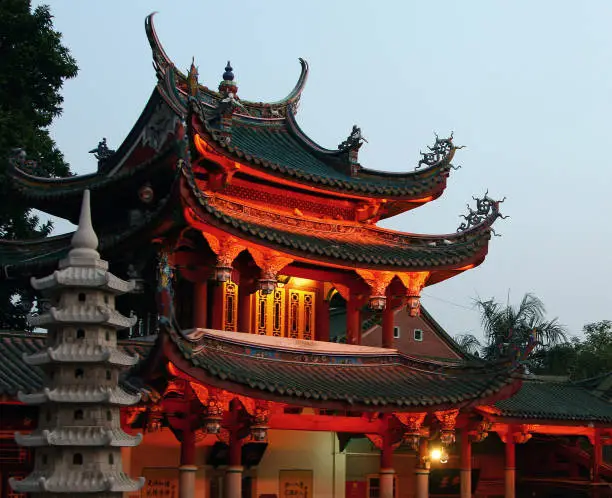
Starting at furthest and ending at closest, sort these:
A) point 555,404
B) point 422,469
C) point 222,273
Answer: point 555,404 < point 422,469 < point 222,273

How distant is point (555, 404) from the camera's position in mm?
25531

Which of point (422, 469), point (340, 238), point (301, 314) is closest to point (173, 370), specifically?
point (301, 314)

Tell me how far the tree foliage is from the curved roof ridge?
683 centimetres

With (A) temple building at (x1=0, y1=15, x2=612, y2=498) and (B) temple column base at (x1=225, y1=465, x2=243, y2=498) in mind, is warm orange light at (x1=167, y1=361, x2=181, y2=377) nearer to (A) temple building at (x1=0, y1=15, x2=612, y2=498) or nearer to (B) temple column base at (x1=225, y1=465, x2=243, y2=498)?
(A) temple building at (x1=0, y1=15, x2=612, y2=498)

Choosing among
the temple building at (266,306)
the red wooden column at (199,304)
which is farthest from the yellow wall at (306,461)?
the red wooden column at (199,304)

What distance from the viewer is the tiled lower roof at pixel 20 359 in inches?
632

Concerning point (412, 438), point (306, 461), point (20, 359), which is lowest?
point (306, 461)

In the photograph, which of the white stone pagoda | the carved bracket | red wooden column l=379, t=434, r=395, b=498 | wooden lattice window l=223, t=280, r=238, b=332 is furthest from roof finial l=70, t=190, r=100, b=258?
red wooden column l=379, t=434, r=395, b=498

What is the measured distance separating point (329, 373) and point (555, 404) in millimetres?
7532

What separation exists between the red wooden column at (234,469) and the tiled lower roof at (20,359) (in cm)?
231

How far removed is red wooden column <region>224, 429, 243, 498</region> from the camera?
62.8ft

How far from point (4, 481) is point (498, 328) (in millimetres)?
28553

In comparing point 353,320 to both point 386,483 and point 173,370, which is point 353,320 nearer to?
point 386,483

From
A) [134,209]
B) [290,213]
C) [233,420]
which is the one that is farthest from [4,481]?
[290,213]
